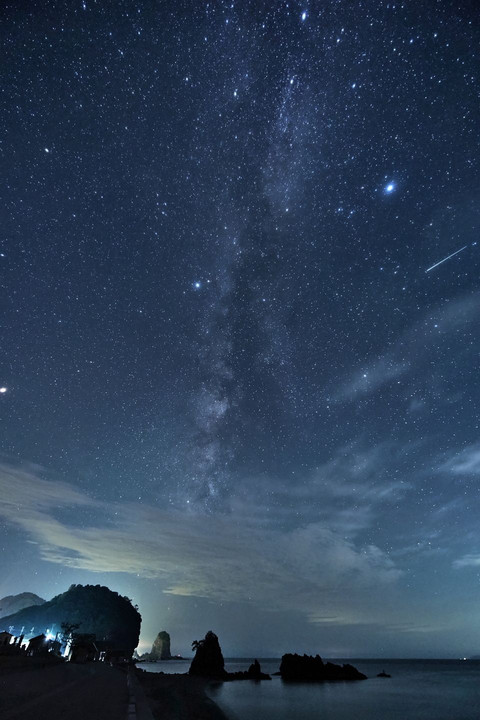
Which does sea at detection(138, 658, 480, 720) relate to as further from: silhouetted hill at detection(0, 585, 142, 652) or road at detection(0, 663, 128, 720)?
silhouetted hill at detection(0, 585, 142, 652)

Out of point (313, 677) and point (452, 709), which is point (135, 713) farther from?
point (313, 677)

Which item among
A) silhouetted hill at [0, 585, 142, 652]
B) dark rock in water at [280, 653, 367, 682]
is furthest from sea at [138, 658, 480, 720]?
silhouetted hill at [0, 585, 142, 652]

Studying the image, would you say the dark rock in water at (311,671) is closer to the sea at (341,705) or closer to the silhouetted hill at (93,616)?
the sea at (341,705)

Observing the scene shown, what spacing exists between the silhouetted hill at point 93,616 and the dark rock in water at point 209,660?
79.0m

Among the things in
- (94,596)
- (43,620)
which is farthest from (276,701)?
(43,620)

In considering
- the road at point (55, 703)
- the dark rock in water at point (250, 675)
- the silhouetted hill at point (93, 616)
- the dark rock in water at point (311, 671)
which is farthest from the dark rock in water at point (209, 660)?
the silhouetted hill at point (93, 616)

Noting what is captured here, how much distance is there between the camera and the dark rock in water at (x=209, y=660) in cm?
7938

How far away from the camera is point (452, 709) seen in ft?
168

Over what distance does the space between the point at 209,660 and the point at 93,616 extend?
9272 cm

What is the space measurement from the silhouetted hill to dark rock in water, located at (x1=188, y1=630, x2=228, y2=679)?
7901 cm

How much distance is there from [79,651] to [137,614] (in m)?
108

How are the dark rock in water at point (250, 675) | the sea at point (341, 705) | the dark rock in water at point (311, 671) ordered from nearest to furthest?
the sea at point (341, 705), the dark rock in water at point (250, 675), the dark rock in water at point (311, 671)

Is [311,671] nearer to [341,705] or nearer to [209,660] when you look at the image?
[209,660]

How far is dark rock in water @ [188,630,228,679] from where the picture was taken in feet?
260
